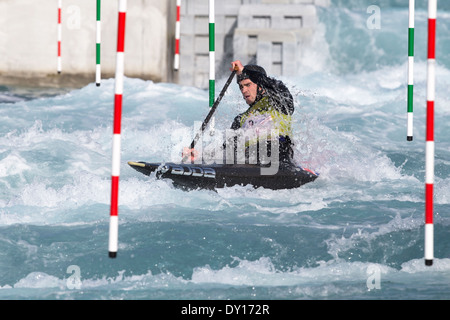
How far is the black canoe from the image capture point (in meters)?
6.60

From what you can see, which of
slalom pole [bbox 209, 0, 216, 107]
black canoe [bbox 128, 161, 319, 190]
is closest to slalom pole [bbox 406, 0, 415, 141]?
black canoe [bbox 128, 161, 319, 190]

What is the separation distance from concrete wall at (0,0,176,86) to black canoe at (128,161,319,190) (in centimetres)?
729

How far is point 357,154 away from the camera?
355 inches

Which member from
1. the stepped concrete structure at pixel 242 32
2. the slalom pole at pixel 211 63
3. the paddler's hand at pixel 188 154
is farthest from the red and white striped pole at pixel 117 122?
the stepped concrete structure at pixel 242 32

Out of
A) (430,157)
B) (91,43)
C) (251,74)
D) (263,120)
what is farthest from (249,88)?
(91,43)

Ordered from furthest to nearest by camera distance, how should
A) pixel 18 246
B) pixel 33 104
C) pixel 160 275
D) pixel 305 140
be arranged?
pixel 33 104, pixel 305 140, pixel 18 246, pixel 160 275

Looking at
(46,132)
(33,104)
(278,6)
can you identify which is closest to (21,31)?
(33,104)

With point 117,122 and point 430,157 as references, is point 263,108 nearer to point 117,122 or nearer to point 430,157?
point 430,157

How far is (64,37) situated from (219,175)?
7.82m

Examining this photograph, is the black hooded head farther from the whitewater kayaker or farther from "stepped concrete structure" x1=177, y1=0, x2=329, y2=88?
"stepped concrete structure" x1=177, y1=0, x2=329, y2=88

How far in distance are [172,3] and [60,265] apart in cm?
1004

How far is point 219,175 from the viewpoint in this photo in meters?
6.73

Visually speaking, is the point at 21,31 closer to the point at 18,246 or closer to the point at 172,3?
the point at 172,3

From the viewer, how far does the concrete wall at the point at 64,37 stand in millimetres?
13781
